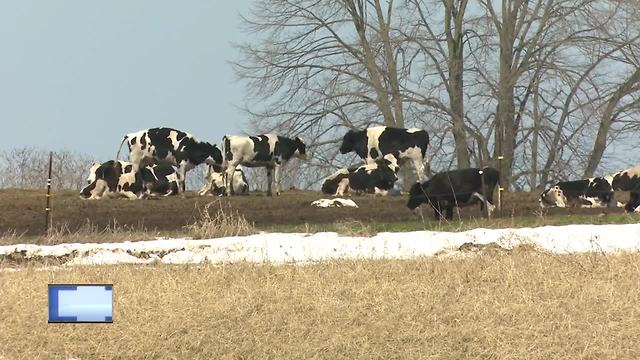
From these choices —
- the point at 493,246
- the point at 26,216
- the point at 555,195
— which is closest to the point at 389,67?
the point at 555,195

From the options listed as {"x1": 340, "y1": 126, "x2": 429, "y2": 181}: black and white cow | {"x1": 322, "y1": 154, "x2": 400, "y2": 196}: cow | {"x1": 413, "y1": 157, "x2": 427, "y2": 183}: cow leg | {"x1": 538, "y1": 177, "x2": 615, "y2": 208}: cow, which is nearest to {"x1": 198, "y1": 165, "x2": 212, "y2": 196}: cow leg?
{"x1": 322, "y1": 154, "x2": 400, "y2": 196}: cow

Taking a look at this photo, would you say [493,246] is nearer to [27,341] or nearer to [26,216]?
[27,341]

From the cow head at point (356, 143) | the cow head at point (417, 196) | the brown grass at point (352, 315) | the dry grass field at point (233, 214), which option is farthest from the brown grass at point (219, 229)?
the cow head at point (356, 143)

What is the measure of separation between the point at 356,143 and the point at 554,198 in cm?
690

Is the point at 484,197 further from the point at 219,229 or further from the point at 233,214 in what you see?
the point at 219,229

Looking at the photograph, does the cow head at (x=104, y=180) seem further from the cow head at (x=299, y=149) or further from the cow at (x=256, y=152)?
the cow head at (x=299, y=149)

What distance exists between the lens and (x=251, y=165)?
998 inches

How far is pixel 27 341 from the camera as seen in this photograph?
725 cm

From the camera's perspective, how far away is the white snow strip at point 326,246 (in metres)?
12.6

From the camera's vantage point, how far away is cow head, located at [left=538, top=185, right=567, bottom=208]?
2242 cm

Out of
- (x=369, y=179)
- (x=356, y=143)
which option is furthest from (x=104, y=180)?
(x=356, y=143)

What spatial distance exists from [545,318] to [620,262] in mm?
3111

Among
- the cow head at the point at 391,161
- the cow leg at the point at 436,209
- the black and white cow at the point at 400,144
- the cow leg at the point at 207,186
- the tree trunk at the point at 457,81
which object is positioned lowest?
the cow leg at the point at 436,209

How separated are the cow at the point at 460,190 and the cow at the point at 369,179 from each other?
631 centimetres
